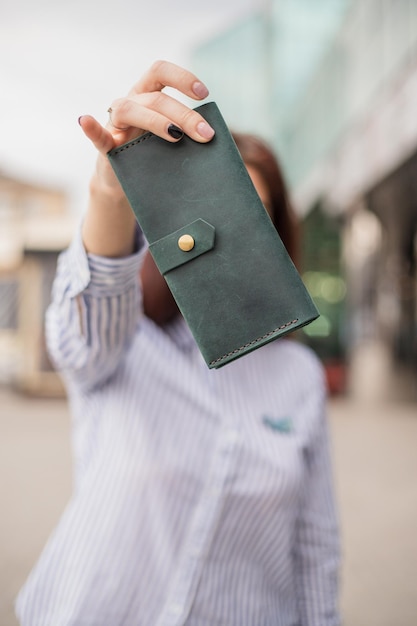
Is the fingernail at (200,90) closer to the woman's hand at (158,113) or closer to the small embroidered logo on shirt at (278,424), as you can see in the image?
the woman's hand at (158,113)

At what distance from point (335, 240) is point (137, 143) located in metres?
10.00

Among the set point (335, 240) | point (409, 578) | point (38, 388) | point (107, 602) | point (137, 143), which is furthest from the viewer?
point (335, 240)

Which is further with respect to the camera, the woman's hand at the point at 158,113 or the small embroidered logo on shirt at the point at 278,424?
the small embroidered logo on shirt at the point at 278,424

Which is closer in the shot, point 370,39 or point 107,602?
point 107,602

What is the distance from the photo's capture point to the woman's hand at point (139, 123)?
875 millimetres

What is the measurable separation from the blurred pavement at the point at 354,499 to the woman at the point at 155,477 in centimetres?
203

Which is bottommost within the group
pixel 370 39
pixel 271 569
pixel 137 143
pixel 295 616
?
pixel 295 616

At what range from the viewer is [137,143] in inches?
36.1

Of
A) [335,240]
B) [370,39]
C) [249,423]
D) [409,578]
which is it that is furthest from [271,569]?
[370,39]

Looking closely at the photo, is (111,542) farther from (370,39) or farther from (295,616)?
(370,39)

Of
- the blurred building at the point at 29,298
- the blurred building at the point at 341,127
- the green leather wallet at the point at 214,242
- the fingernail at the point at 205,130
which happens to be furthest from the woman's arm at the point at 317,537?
the blurred building at the point at 29,298

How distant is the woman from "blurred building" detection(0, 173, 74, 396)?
28.0 feet

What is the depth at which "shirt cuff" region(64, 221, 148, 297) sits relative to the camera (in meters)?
1.07

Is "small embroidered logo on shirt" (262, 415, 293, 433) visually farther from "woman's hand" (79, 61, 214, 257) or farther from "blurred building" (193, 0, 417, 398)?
"blurred building" (193, 0, 417, 398)
